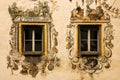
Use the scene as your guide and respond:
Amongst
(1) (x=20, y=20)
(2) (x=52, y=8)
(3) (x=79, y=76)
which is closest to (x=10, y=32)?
(1) (x=20, y=20)

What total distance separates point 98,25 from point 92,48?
71 cm

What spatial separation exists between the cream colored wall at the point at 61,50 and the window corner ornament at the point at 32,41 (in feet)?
0.40

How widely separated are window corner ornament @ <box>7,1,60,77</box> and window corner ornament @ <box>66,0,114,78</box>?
1.73 ft

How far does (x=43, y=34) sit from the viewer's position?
13.8 metres

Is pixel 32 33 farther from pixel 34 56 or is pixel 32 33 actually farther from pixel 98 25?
pixel 98 25

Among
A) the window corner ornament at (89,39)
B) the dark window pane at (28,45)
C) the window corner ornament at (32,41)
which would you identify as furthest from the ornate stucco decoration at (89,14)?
the dark window pane at (28,45)

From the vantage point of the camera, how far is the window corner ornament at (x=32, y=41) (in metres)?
13.6

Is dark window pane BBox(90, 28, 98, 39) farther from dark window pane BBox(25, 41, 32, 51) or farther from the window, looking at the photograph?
dark window pane BBox(25, 41, 32, 51)

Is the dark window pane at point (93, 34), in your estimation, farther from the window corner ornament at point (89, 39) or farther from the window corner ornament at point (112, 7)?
the window corner ornament at point (112, 7)

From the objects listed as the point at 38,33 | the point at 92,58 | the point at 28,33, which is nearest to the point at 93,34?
the point at 92,58

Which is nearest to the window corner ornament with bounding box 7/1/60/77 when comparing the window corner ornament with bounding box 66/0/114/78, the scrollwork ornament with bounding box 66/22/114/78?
the scrollwork ornament with bounding box 66/22/114/78

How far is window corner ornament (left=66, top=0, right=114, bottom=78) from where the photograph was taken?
546 inches

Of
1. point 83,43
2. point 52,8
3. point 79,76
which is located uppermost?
point 52,8

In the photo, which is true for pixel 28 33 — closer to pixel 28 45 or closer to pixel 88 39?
pixel 28 45
